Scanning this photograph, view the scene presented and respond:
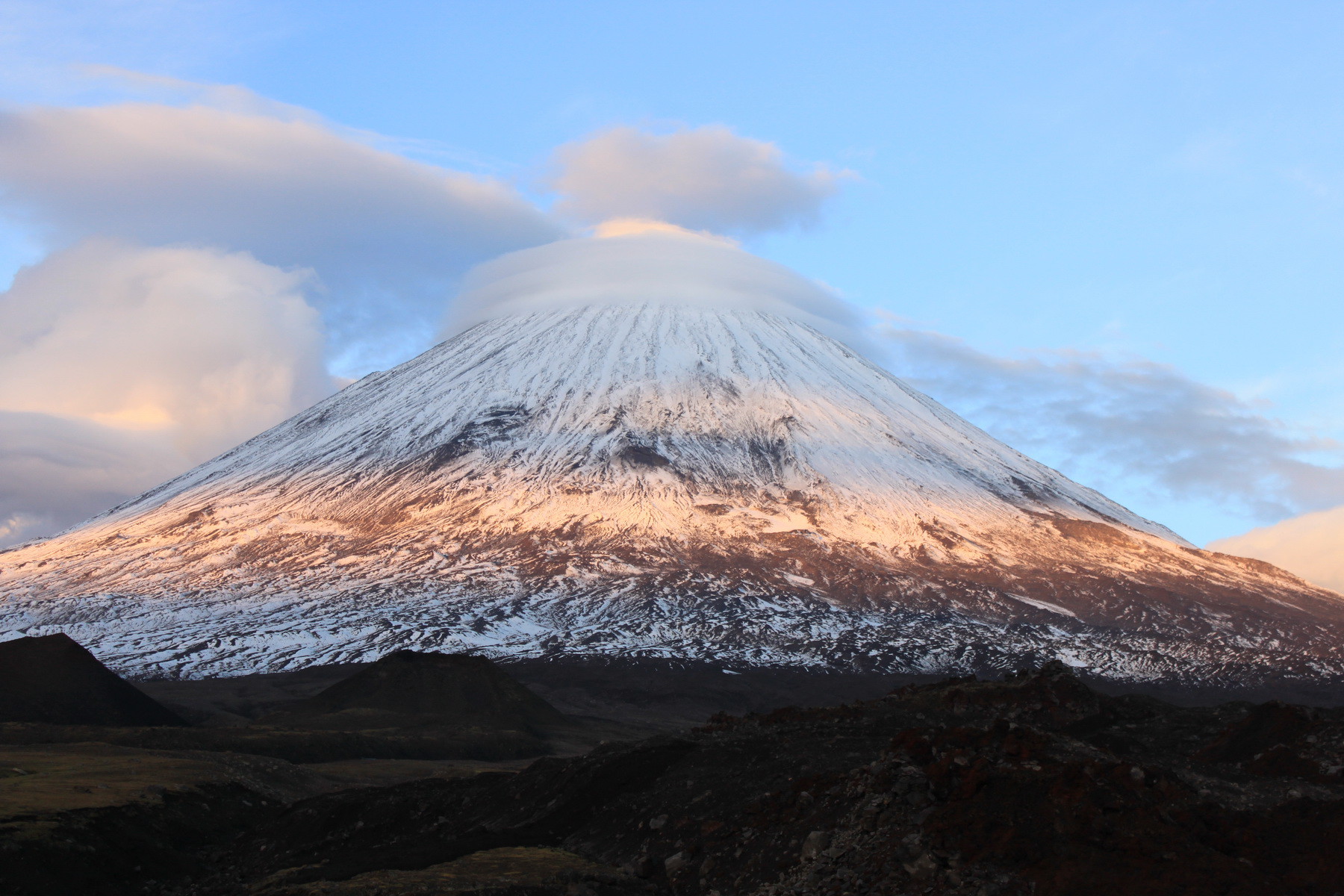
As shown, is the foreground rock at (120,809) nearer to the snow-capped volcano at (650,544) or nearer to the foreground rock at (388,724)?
the foreground rock at (388,724)

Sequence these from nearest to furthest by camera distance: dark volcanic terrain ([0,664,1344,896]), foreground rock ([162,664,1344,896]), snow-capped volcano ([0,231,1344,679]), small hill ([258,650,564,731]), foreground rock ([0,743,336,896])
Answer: foreground rock ([162,664,1344,896])
dark volcanic terrain ([0,664,1344,896])
foreground rock ([0,743,336,896])
small hill ([258,650,564,731])
snow-capped volcano ([0,231,1344,679])

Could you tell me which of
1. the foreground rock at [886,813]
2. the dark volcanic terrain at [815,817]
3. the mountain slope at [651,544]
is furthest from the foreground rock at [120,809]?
the mountain slope at [651,544]

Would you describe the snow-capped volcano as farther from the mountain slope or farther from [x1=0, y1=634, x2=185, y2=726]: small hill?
[x1=0, y1=634, x2=185, y2=726]: small hill

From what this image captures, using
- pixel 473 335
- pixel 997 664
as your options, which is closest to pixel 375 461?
pixel 473 335

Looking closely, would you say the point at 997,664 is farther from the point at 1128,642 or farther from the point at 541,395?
the point at 541,395

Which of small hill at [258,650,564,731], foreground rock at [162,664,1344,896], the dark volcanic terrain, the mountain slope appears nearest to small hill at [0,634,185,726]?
small hill at [258,650,564,731]

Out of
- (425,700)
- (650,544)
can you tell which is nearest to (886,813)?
(425,700)
